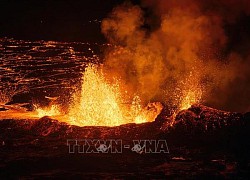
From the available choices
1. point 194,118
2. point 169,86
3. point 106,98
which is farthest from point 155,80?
point 194,118

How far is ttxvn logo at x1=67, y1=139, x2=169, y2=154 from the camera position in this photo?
12062mm

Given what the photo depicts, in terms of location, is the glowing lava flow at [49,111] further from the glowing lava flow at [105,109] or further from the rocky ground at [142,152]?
the rocky ground at [142,152]

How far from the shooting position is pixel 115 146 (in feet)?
40.3

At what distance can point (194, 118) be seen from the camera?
41.3ft

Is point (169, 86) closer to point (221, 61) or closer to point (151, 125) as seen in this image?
point (221, 61)

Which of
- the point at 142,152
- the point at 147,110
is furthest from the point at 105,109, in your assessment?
the point at 142,152

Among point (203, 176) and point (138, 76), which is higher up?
point (138, 76)

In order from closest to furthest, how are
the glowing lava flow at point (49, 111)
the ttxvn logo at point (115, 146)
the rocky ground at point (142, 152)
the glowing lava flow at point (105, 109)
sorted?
the rocky ground at point (142, 152)
the ttxvn logo at point (115, 146)
the glowing lava flow at point (105, 109)
the glowing lava flow at point (49, 111)

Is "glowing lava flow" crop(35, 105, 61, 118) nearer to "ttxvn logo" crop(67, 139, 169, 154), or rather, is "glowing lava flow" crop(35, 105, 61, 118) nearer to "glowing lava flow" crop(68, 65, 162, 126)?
"glowing lava flow" crop(68, 65, 162, 126)

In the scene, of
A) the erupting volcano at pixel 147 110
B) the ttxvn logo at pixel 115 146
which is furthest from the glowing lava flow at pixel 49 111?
the ttxvn logo at pixel 115 146

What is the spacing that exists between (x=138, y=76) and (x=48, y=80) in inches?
244

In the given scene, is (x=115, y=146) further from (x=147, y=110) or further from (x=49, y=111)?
(x=49, y=111)

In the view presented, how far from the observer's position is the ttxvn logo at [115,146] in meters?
12.1

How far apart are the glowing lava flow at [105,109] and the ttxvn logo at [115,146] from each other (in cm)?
161
